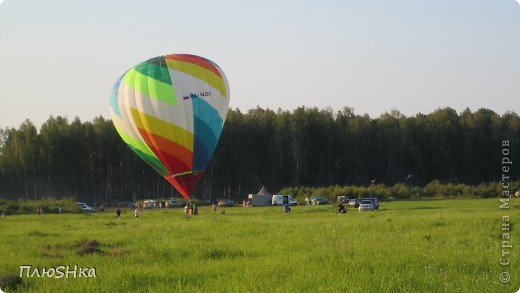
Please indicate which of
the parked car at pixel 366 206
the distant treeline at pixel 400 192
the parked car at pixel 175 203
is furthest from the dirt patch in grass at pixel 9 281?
→ the parked car at pixel 175 203

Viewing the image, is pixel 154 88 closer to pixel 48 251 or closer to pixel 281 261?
pixel 48 251

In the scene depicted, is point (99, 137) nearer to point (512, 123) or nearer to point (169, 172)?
point (169, 172)

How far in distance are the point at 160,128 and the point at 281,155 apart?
167 ft

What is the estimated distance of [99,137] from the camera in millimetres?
81062

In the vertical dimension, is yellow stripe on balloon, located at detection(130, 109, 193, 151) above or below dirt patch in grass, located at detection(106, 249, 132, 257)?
above

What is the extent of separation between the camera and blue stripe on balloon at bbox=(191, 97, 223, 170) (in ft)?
114

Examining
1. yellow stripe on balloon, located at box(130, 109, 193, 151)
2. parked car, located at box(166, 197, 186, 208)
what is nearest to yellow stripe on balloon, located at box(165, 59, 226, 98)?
yellow stripe on balloon, located at box(130, 109, 193, 151)

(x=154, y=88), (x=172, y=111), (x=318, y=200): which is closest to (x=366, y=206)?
(x=172, y=111)

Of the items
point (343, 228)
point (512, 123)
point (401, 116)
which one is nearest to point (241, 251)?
point (343, 228)

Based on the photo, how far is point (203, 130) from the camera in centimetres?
3534

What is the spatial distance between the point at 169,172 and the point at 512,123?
64.5 metres

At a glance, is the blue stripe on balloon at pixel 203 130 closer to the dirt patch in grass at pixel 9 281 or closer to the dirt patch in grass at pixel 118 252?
the dirt patch in grass at pixel 118 252

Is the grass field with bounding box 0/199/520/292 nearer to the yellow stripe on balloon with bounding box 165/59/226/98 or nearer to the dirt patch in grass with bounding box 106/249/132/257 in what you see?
the dirt patch in grass with bounding box 106/249/132/257

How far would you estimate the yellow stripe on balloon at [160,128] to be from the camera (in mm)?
33625
